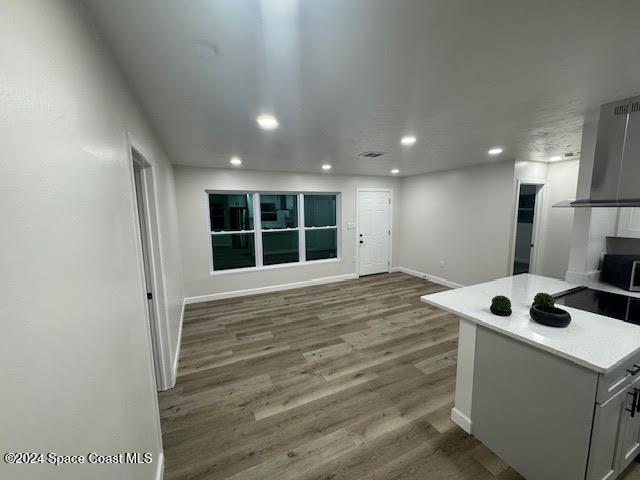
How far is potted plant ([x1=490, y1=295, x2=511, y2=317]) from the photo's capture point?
180 centimetres

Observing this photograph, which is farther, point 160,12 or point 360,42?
point 360,42

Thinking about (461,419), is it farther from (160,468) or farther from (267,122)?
(267,122)

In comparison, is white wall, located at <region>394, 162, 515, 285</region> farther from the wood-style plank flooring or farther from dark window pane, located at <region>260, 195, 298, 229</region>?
dark window pane, located at <region>260, 195, 298, 229</region>

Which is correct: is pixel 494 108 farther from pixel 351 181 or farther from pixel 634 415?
pixel 351 181

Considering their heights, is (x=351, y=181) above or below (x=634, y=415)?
above

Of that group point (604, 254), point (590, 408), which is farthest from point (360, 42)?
point (604, 254)

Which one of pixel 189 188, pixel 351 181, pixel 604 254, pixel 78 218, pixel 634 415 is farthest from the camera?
pixel 351 181

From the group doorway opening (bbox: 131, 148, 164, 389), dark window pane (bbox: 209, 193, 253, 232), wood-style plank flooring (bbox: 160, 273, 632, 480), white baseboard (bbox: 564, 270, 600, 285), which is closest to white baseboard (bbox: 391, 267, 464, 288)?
wood-style plank flooring (bbox: 160, 273, 632, 480)

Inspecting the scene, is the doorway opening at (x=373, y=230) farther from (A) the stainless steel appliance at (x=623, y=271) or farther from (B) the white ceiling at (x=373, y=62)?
(A) the stainless steel appliance at (x=623, y=271)

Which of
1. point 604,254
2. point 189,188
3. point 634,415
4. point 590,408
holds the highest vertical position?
point 189,188

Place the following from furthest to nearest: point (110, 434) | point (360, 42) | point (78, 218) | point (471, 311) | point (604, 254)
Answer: point (604, 254) → point (471, 311) → point (360, 42) → point (110, 434) → point (78, 218)

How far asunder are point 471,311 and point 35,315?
7.30ft

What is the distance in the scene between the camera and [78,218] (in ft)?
2.75

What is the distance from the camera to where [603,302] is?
6.81 ft
